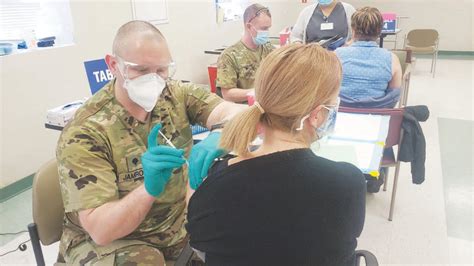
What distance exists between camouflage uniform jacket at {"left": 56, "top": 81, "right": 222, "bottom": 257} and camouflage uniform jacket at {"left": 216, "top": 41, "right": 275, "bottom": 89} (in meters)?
1.06

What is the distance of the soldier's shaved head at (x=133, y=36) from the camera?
1193 millimetres

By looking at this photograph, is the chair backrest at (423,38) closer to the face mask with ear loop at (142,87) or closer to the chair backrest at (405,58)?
the chair backrest at (405,58)

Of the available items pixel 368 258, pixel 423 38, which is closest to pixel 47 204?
pixel 368 258

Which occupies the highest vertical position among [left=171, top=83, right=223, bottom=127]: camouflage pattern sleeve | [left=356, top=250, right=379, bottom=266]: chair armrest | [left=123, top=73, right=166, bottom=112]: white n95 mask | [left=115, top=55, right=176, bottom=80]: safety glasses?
[left=115, top=55, right=176, bottom=80]: safety glasses

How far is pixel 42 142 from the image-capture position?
110 inches

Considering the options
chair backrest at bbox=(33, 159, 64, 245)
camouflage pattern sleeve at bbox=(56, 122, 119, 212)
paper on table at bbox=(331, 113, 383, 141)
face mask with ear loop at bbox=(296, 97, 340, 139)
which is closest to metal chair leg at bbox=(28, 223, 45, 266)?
chair backrest at bbox=(33, 159, 64, 245)

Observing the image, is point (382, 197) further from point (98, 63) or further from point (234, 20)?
point (234, 20)

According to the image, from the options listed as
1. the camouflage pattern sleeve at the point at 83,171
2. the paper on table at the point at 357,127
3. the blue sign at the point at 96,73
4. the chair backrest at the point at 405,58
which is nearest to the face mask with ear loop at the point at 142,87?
the camouflage pattern sleeve at the point at 83,171

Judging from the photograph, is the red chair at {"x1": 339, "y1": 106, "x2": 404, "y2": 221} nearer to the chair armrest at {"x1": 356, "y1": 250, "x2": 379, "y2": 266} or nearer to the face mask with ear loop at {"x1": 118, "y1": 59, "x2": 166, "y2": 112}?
the chair armrest at {"x1": 356, "y1": 250, "x2": 379, "y2": 266}

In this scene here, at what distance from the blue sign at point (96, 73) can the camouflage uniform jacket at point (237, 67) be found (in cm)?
73

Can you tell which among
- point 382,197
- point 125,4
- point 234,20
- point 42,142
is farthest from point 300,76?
point 234,20

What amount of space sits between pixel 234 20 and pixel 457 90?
3.29m

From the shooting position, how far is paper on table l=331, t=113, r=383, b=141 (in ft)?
5.19

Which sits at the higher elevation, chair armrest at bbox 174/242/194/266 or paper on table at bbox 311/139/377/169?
paper on table at bbox 311/139/377/169
